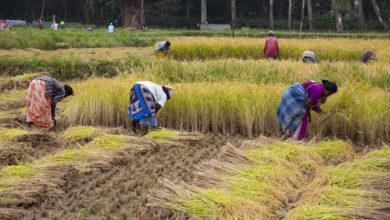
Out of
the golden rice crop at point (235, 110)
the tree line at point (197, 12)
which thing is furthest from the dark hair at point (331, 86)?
the tree line at point (197, 12)

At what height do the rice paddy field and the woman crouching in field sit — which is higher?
the woman crouching in field

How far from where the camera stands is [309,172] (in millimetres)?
3707

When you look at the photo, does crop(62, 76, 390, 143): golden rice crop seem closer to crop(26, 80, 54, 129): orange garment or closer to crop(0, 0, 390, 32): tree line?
crop(26, 80, 54, 129): orange garment

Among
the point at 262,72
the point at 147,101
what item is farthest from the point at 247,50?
the point at 147,101

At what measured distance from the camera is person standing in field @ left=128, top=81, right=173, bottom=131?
473cm

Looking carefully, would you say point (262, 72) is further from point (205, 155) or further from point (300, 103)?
point (205, 155)

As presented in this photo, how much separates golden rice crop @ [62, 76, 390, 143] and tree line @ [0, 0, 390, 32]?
2103cm

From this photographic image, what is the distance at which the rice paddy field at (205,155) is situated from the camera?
2961mm

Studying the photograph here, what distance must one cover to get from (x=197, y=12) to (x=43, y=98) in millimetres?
31381

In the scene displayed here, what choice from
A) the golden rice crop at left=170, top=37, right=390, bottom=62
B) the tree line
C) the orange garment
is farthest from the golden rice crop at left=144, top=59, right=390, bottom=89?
the tree line

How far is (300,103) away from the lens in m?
4.32

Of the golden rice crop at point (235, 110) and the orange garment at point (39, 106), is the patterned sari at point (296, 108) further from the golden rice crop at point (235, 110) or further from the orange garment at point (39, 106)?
the orange garment at point (39, 106)

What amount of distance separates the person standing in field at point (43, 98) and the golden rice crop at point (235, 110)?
36 cm

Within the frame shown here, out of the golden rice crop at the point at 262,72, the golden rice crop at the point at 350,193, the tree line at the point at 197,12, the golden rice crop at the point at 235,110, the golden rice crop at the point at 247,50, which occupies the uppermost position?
the tree line at the point at 197,12
